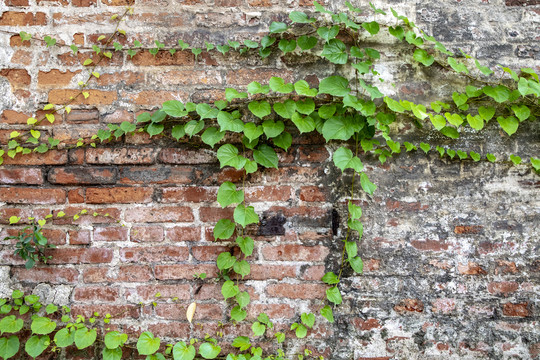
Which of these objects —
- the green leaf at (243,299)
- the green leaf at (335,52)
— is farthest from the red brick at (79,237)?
the green leaf at (335,52)

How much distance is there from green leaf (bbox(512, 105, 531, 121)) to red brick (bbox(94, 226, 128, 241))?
1808 mm

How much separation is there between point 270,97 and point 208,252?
749 millimetres

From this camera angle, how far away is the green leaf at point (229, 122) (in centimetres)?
160

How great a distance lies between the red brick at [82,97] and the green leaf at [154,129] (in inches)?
8.6

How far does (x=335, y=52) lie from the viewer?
1.66 m

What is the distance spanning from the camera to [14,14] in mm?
1694

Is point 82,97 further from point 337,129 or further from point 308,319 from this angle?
point 308,319

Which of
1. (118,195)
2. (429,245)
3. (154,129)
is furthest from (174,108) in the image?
(429,245)

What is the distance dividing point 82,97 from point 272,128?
34.0 inches

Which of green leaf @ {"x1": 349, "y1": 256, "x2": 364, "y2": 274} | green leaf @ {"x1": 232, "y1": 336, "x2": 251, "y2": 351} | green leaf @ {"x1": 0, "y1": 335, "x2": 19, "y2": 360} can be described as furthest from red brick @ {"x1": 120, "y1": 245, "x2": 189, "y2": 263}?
green leaf @ {"x1": 349, "y1": 256, "x2": 364, "y2": 274}

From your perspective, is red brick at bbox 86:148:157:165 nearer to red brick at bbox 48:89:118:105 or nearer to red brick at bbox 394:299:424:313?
red brick at bbox 48:89:118:105

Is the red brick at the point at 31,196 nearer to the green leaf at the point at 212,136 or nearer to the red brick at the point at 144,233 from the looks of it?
the red brick at the point at 144,233

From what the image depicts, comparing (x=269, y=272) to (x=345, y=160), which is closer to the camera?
(x=345, y=160)

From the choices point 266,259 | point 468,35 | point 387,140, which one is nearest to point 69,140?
point 266,259
